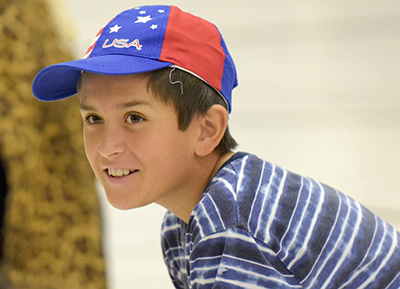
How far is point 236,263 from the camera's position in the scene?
0.64 meters

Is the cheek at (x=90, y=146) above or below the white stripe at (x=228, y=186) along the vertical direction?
above

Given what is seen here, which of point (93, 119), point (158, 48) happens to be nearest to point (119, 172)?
point (93, 119)

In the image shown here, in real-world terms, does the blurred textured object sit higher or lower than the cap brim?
lower

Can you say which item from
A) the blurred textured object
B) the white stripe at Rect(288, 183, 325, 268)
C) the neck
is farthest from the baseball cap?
the blurred textured object

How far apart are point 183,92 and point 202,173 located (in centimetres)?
16

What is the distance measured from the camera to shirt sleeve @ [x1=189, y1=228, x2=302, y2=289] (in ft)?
2.09

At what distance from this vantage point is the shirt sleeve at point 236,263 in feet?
2.09

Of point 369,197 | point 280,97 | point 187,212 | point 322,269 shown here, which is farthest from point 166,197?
point 369,197

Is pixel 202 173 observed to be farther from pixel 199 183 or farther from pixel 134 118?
pixel 134 118

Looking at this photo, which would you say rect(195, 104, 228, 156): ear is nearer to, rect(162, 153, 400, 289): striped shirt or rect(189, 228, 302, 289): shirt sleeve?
rect(162, 153, 400, 289): striped shirt

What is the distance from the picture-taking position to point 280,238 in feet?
2.23

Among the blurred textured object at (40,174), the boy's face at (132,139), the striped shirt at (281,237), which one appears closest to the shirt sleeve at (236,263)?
the striped shirt at (281,237)

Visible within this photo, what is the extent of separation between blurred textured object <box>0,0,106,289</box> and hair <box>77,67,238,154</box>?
0.61 metres

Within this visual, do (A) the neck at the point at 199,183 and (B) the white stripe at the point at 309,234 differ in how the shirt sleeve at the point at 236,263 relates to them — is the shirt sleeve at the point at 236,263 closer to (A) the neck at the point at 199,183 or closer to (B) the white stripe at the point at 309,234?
(B) the white stripe at the point at 309,234
